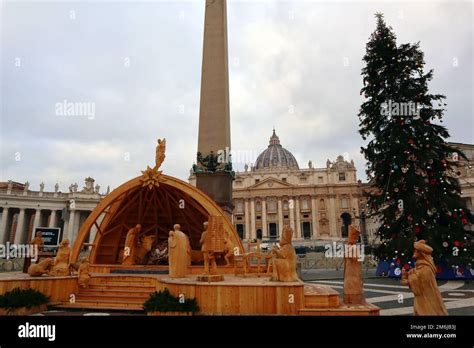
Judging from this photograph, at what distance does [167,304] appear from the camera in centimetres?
842

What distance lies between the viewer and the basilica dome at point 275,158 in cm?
11831

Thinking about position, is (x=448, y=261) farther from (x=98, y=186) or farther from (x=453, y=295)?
(x=98, y=186)

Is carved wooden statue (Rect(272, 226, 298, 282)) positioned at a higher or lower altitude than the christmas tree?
lower

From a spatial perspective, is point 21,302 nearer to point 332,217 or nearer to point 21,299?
point 21,299

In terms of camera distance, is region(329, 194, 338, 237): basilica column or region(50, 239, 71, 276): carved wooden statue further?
region(329, 194, 338, 237): basilica column

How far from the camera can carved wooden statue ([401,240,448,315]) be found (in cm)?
594

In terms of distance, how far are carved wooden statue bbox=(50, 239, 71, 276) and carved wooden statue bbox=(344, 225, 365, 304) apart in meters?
9.97

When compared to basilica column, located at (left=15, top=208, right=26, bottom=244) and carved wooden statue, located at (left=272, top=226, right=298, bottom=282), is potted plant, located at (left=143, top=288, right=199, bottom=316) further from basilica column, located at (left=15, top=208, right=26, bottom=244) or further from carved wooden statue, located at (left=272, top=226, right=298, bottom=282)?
basilica column, located at (left=15, top=208, right=26, bottom=244)

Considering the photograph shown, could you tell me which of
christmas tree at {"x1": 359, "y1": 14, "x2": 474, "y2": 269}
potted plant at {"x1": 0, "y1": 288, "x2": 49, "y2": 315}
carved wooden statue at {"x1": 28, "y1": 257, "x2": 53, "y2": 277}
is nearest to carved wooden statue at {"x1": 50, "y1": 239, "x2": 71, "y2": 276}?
carved wooden statue at {"x1": 28, "y1": 257, "x2": 53, "y2": 277}

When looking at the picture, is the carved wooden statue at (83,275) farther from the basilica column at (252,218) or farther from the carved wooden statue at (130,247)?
the basilica column at (252,218)

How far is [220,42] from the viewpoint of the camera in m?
18.9

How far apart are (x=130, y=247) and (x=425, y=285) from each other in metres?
13.3
